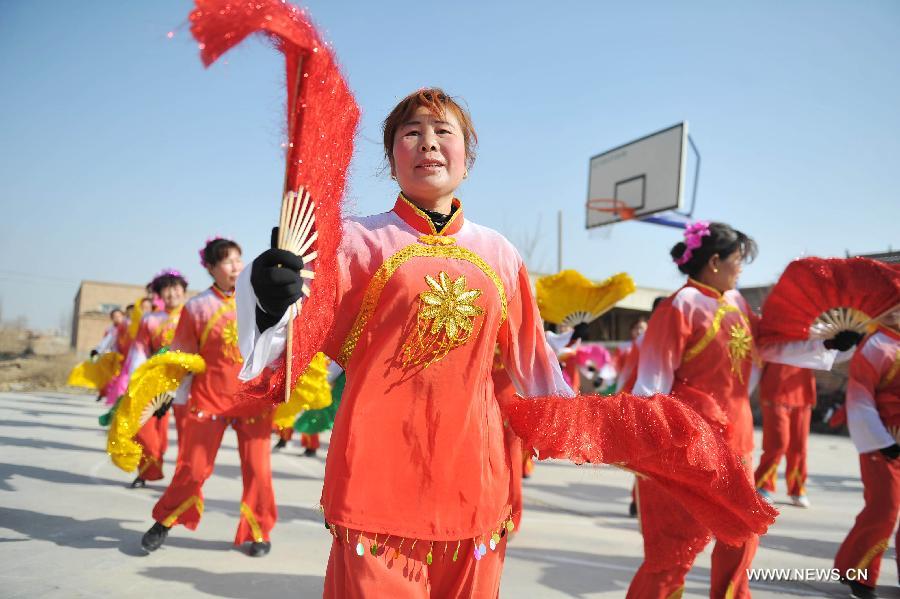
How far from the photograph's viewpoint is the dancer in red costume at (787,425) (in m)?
6.50

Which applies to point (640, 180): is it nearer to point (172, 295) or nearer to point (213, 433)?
point (172, 295)

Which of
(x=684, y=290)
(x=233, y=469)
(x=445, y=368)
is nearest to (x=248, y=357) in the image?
(x=445, y=368)

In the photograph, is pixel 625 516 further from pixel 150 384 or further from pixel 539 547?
pixel 150 384

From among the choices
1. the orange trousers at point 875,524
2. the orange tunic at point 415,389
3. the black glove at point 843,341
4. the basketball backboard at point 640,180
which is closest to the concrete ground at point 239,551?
the orange trousers at point 875,524

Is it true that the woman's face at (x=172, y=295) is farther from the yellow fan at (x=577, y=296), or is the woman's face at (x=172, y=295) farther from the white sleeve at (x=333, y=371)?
the yellow fan at (x=577, y=296)

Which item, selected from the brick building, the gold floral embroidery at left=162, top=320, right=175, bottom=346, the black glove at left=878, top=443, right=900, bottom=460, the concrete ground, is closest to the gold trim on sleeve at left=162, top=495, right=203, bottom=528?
the concrete ground

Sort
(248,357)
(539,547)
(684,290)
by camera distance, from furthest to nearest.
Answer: (539,547) < (684,290) < (248,357)

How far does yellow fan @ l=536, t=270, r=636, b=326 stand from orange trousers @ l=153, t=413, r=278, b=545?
230 centimetres

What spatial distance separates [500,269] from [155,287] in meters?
5.46

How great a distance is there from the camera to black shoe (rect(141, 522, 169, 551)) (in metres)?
3.92

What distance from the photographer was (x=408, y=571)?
5.23ft

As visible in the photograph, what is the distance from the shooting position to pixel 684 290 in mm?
3268

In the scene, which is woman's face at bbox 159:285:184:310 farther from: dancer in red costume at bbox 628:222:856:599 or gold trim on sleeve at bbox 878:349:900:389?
gold trim on sleeve at bbox 878:349:900:389

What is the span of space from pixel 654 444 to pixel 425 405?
61cm
